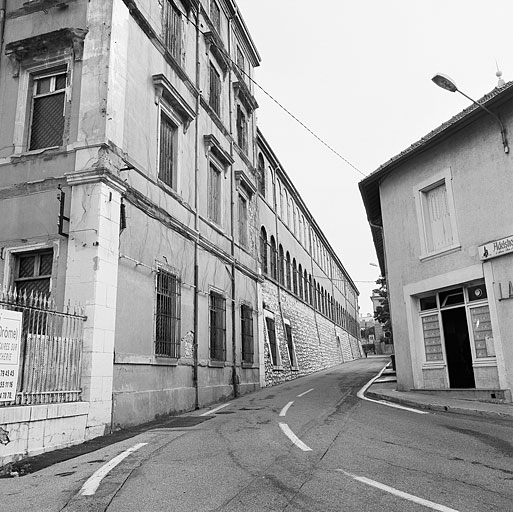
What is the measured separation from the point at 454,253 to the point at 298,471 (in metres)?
10.4

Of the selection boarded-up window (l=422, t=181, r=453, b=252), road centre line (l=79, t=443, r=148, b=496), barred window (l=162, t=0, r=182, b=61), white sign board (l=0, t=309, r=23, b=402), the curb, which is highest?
barred window (l=162, t=0, r=182, b=61)

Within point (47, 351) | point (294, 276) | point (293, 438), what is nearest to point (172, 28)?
point (47, 351)

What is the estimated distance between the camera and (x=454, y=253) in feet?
48.5

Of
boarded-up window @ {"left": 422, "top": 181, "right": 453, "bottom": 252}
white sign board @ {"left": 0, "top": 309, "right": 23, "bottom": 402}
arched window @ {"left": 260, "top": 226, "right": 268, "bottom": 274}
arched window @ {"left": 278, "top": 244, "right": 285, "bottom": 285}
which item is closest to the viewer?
white sign board @ {"left": 0, "top": 309, "right": 23, "bottom": 402}

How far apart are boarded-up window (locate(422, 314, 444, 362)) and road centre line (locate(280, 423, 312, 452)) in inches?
281

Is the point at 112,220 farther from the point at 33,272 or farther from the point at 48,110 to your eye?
the point at 48,110

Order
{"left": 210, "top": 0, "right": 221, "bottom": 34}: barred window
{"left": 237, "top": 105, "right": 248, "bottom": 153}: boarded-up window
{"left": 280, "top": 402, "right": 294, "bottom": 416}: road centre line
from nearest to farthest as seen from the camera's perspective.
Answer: {"left": 280, "top": 402, "right": 294, "bottom": 416}: road centre line, {"left": 210, "top": 0, "right": 221, "bottom": 34}: barred window, {"left": 237, "top": 105, "right": 248, "bottom": 153}: boarded-up window

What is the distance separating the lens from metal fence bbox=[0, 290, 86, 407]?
8.41m

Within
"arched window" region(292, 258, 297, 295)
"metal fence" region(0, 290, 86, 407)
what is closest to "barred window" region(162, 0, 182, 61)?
"metal fence" region(0, 290, 86, 407)

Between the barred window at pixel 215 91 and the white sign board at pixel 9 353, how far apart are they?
41.6ft

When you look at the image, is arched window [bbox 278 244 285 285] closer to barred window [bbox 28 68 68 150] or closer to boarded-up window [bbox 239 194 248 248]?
boarded-up window [bbox 239 194 248 248]

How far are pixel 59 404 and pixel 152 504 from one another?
4.47m

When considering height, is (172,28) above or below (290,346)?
above

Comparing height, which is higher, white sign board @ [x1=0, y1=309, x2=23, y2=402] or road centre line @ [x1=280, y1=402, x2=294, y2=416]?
white sign board @ [x1=0, y1=309, x2=23, y2=402]
